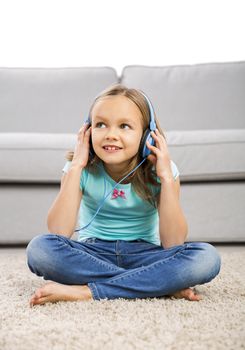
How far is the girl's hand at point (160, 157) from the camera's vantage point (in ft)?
4.77

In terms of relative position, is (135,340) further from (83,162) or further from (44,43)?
→ (44,43)

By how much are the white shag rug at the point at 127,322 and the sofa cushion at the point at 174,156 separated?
0.82 m

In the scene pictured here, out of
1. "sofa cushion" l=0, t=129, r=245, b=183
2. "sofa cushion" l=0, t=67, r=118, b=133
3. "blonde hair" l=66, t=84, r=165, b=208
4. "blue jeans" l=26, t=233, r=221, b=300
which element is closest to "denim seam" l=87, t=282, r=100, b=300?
"blue jeans" l=26, t=233, r=221, b=300

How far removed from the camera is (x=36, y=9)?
352 centimetres

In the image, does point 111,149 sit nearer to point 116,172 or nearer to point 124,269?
point 116,172

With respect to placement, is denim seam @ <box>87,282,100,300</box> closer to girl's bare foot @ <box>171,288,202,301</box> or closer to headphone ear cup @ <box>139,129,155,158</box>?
girl's bare foot @ <box>171,288,202,301</box>

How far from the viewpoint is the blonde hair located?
1.50m

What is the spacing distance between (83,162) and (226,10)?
2374mm

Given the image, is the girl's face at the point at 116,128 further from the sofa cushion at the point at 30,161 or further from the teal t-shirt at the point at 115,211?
the sofa cushion at the point at 30,161

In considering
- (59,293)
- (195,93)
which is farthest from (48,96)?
(59,293)

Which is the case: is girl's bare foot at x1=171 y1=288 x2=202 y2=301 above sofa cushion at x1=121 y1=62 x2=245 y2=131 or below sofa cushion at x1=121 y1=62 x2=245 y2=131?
below

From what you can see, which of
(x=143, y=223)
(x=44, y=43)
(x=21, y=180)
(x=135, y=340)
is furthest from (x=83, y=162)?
(x=44, y=43)

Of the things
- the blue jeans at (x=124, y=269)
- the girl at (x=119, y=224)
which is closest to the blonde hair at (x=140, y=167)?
the girl at (x=119, y=224)

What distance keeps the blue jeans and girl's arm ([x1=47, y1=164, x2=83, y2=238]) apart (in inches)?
2.6
